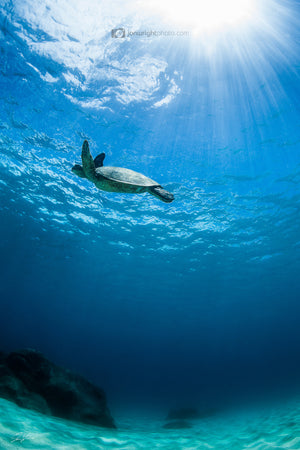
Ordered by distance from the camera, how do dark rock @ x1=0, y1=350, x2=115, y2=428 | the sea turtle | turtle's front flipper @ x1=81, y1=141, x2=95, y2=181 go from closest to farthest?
turtle's front flipper @ x1=81, y1=141, x2=95, y2=181
the sea turtle
dark rock @ x1=0, y1=350, x2=115, y2=428

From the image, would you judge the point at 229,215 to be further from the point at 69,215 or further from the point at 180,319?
the point at 180,319

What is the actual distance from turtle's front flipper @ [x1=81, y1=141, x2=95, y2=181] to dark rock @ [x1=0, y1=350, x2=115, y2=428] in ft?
22.7

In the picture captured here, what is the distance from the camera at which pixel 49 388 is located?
7438mm

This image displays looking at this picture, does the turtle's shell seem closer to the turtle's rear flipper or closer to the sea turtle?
the sea turtle

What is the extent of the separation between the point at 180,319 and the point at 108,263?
3320cm

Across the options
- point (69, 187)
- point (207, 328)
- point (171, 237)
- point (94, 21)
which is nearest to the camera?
point (94, 21)

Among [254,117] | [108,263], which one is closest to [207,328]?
[108,263]

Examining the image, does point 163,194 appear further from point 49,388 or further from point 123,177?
point 49,388

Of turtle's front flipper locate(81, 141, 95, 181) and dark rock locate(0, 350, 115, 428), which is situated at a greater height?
turtle's front flipper locate(81, 141, 95, 181)

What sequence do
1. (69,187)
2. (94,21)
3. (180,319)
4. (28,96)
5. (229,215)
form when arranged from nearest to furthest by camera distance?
(94,21)
(28,96)
(69,187)
(229,215)
(180,319)

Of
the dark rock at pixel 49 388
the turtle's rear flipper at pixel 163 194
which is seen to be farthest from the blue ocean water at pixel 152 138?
the turtle's rear flipper at pixel 163 194

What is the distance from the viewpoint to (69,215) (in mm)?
19078

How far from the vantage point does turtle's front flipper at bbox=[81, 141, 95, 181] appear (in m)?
3.15

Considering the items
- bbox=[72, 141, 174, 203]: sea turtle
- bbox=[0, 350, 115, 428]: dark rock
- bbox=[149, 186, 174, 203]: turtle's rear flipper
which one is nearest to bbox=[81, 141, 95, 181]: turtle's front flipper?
bbox=[72, 141, 174, 203]: sea turtle
